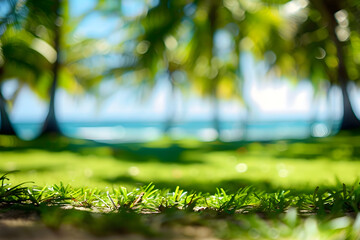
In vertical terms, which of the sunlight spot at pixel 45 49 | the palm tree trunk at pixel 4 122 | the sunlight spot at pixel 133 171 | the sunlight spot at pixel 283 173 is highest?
the sunlight spot at pixel 45 49

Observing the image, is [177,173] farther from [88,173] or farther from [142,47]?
[142,47]

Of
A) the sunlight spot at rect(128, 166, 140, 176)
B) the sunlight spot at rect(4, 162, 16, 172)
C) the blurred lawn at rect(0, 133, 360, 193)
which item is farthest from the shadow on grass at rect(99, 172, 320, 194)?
the sunlight spot at rect(4, 162, 16, 172)

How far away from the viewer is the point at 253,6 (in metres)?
11.1

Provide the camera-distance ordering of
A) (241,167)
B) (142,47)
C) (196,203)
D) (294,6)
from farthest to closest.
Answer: (294,6), (142,47), (241,167), (196,203)

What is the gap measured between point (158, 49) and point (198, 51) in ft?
8.12

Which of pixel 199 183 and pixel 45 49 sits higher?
pixel 45 49

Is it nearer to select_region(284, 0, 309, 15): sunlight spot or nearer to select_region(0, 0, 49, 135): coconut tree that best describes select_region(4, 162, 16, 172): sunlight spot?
select_region(0, 0, 49, 135): coconut tree

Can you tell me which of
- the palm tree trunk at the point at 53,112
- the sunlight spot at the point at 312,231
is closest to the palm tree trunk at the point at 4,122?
the palm tree trunk at the point at 53,112

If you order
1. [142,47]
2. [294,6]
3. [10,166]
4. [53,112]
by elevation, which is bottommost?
[10,166]

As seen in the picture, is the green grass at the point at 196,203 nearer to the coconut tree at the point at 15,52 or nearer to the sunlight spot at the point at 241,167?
the sunlight spot at the point at 241,167

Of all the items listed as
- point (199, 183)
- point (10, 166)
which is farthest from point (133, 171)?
point (10, 166)

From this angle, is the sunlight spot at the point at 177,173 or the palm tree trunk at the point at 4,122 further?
the palm tree trunk at the point at 4,122

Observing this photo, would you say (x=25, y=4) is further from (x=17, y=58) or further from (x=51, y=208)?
(x=51, y=208)

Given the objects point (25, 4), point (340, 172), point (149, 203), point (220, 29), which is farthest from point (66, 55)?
point (149, 203)
